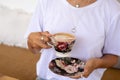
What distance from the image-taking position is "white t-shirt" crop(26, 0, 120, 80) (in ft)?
3.36

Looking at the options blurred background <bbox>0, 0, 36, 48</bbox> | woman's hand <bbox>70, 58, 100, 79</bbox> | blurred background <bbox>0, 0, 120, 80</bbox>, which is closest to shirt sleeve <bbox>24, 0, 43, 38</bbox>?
woman's hand <bbox>70, 58, 100, 79</bbox>

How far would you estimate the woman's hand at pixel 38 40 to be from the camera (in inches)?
38.7

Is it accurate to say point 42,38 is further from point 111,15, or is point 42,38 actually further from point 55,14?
point 111,15

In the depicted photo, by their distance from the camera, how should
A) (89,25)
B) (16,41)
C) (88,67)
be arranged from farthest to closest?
1. (16,41)
2. (89,25)
3. (88,67)

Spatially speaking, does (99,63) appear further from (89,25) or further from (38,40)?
(38,40)

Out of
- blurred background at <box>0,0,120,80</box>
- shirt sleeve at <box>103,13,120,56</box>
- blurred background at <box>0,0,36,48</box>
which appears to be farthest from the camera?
blurred background at <box>0,0,36,48</box>

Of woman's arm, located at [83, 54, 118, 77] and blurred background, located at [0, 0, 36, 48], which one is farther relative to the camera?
blurred background, located at [0, 0, 36, 48]

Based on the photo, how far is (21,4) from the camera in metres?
2.08

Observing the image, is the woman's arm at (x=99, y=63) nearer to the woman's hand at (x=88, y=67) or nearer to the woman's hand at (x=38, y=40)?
the woman's hand at (x=88, y=67)

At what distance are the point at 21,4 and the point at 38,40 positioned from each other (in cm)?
115

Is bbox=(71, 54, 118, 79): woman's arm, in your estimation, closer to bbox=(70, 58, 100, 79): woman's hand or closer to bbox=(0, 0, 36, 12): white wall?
bbox=(70, 58, 100, 79): woman's hand

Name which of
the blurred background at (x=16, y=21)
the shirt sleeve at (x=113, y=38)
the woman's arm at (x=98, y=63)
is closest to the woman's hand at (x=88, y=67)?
the woman's arm at (x=98, y=63)

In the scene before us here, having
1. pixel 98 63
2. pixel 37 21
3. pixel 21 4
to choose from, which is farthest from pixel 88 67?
pixel 21 4

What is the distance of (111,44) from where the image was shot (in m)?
1.04
